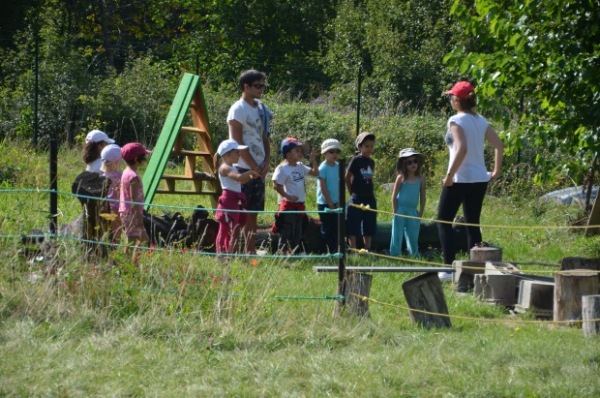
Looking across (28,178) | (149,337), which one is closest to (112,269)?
(149,337)

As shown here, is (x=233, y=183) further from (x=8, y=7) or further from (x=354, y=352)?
(x=8, y=7)

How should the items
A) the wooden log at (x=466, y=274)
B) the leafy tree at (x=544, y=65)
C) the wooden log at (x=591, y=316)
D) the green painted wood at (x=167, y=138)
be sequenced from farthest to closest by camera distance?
the green painted wood at (x=167, y=138)
the leafy tree at (x=544, y=65)
the wooden log at (x=466, y=274)
the wooden log at (x=591, y=316)

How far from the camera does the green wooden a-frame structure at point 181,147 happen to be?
12406mm

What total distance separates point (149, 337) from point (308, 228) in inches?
188

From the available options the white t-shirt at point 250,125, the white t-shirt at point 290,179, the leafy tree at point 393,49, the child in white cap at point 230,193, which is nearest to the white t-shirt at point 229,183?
the child in white cap at point 230,193

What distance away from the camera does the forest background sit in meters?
10.9

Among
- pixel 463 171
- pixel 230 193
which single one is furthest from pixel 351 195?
pixel 230 193

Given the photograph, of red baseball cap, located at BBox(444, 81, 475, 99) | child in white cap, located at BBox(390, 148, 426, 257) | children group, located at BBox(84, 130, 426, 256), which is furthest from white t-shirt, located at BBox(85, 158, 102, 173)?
red baseball cap, located at BBox(444, 81, 475, 99)

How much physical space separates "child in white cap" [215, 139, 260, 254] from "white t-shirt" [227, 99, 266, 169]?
1.52 ft

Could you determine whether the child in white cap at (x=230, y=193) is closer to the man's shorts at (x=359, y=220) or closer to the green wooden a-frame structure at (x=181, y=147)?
the man's shorts at (x=359, y=220)

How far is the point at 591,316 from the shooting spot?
792cm

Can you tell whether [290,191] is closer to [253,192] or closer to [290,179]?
[290,179]

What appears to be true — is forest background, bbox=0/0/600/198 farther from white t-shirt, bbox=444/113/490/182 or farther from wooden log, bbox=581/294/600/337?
wooden log, bbox=581/294/600/337

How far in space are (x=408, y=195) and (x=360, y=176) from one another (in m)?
0.56
